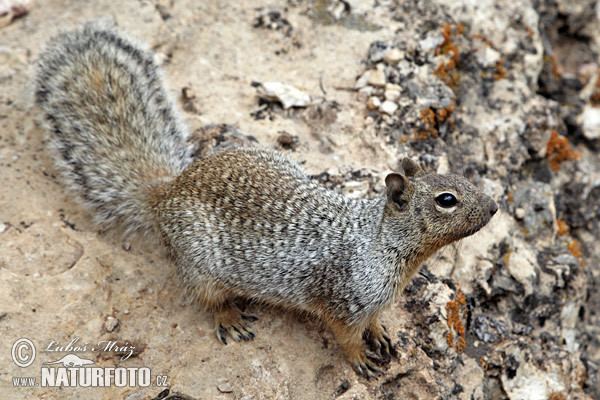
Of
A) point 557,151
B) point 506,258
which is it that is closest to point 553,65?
point 557,151

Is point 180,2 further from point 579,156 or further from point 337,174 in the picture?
point 579,156

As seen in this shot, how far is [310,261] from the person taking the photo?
4.05 metres

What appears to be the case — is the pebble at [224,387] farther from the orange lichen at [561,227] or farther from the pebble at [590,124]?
the pebble at [590,124]

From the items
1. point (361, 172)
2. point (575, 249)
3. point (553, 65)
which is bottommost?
point (575, 249)

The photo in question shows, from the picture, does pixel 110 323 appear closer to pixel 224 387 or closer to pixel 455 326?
pixel 224 387

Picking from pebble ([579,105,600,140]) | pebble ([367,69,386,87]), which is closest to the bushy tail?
pebble ([367,69,386,87])

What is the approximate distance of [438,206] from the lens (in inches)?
150

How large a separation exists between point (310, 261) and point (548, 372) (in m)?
1.77

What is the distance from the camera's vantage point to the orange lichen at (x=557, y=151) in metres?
5.51

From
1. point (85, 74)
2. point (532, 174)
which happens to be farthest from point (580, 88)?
point (85, 74)

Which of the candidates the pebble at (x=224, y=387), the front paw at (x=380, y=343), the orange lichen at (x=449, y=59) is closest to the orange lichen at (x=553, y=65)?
the orange lichen at (x=449, y=59)

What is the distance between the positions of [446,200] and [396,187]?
29cm

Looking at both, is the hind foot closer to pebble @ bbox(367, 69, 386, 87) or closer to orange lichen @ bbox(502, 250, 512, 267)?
orange lichen @ bbox(502, 250, 512, 267)

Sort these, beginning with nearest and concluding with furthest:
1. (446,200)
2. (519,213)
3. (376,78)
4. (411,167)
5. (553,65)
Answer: (446,200)
(411,167)
(519,213)
(376,78)
(553,65)
